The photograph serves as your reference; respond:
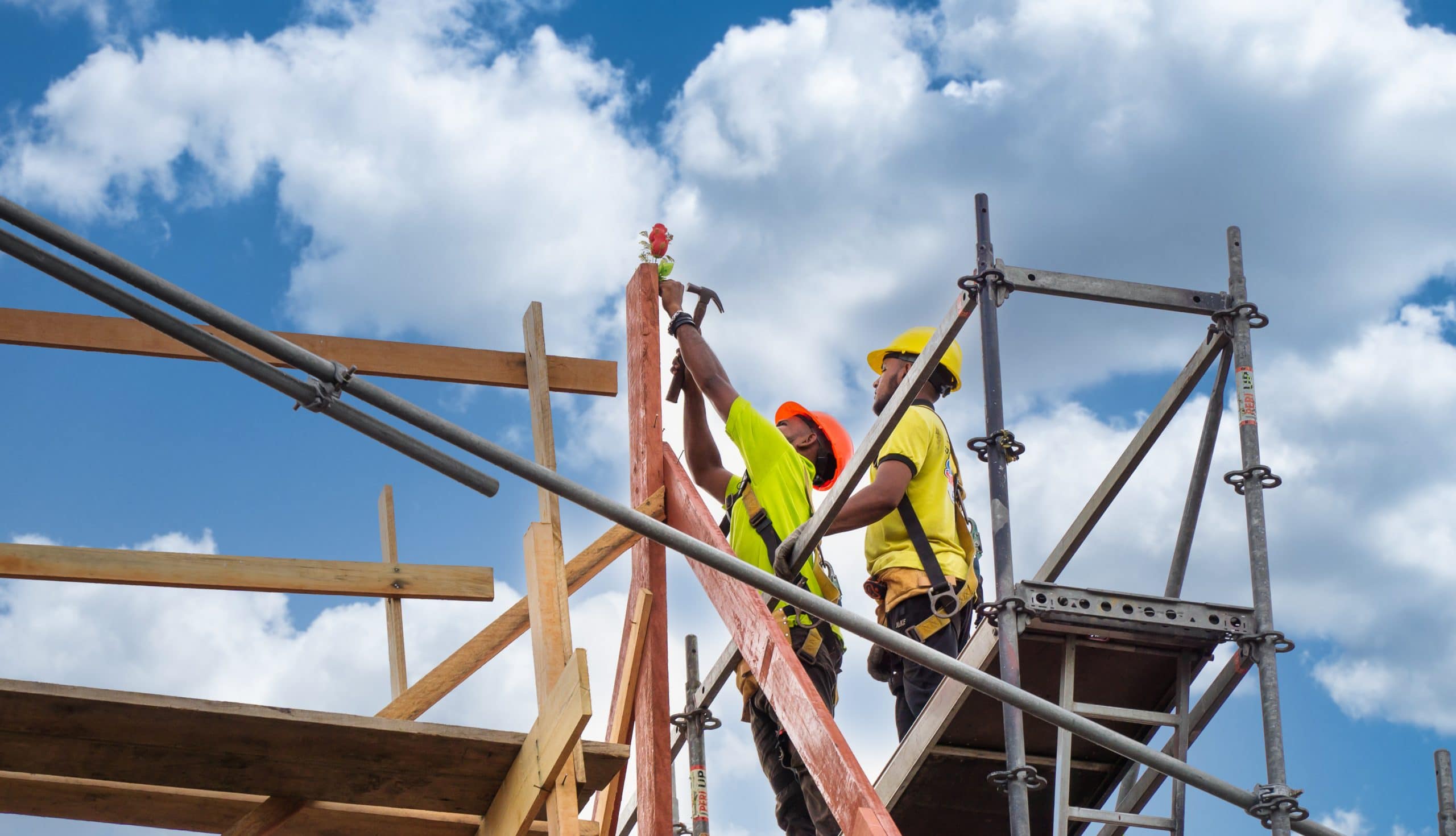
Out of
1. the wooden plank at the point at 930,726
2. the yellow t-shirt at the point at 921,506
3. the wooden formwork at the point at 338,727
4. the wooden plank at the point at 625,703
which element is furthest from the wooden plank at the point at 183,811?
the yellow t-shirt at the point at 921,506

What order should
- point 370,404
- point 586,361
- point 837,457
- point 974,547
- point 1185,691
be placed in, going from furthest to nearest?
point 837,457
point 974,547
point 586,361
point 1185,691
point 370,404

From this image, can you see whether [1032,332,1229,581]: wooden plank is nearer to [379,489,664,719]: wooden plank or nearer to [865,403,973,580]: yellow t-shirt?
[865,403,973,580]: yellow t-shirt

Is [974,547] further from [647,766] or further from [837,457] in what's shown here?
[647,766]

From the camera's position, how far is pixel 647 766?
7152 mm

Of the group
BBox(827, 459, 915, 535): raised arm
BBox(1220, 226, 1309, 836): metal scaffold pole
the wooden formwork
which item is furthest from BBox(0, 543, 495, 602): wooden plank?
BBox(1220, 226, 1309, 836): metal scaffold pole

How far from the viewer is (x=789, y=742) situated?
288 inches

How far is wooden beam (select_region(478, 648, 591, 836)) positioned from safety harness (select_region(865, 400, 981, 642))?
7.18ft

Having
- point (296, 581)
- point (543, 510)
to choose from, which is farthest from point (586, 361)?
→ point (296, 581)

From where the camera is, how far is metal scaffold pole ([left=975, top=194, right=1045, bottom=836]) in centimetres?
552

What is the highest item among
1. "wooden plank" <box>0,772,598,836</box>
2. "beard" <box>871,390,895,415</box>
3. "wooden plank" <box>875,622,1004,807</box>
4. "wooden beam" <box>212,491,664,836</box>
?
"beard" <box>871,390,895,415</box>

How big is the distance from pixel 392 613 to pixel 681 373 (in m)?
1.80

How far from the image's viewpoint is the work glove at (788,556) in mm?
6516

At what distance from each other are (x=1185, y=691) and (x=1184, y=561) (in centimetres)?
68

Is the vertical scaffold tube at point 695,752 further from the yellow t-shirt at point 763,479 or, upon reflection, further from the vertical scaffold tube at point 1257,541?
the vertical scaffold tube at point 1257,541
